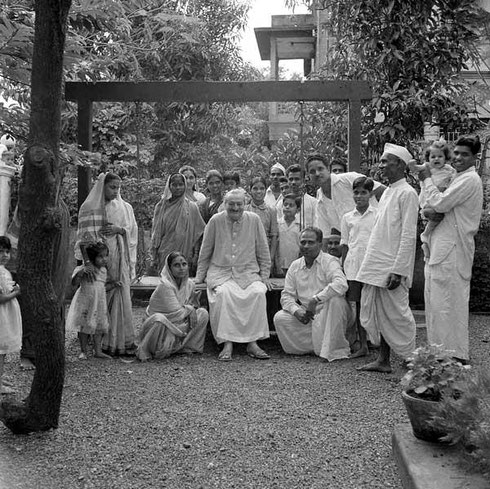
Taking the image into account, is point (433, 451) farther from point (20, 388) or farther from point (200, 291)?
point (200, 291)

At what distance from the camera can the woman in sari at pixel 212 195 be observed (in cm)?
943

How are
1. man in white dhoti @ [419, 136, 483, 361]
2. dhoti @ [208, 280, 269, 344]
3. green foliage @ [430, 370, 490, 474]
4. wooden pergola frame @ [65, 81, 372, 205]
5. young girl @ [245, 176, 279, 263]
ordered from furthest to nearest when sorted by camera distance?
young girl @ [245, 176, 279, 263] < wooden pergola frame @ [65, 81, 372, 205] < dhoti @ [208, 280, 269, 344] < man in white dhoti @ [419, 136, 483, 361] < green foliage @ [430, 370, 490, 474]

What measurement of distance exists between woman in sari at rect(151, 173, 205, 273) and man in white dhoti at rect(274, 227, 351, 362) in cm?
153

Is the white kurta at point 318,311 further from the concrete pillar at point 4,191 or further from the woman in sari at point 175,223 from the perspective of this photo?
the concrete pillar at point 4,191

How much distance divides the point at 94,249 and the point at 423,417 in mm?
4477

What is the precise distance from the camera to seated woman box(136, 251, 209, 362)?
25.3ft

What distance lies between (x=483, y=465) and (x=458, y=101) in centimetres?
832

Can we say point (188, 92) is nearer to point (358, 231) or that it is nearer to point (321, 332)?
point (358, 231)

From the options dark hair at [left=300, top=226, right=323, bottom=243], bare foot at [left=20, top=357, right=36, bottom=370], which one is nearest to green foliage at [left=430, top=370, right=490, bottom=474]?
dark hair at [left=300, top=226, right=323, bottom=243]

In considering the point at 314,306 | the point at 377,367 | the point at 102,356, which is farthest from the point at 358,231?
the point at 102,356

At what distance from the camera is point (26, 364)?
7121mm

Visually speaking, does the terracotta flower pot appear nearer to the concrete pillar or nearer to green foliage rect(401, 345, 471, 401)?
green foliage rect(401, 345, 471, 401)

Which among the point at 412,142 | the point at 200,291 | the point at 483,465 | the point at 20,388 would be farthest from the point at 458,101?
the point at 483,465

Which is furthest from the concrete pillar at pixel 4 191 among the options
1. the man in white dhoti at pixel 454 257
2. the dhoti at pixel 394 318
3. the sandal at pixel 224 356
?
the man in white dhoti at pixel 454 257
